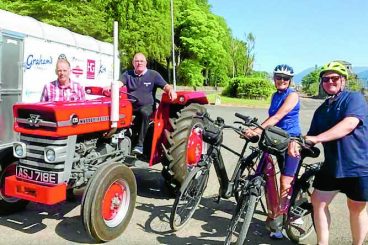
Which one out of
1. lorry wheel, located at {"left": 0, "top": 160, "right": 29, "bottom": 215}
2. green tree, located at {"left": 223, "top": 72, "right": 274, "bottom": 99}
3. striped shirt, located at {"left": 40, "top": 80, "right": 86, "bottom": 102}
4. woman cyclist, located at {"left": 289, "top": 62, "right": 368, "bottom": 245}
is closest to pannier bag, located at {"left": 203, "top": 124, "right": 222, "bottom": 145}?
woman cyclist, located at {"left": 289, "top": 62, "right": 368, "bottom": 245}

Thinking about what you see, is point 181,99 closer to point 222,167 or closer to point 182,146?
point 182,146

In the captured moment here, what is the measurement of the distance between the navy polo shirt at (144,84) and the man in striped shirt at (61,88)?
937mm

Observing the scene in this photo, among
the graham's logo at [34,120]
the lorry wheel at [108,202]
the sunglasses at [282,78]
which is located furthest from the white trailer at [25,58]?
the sunglasses at [282,78]

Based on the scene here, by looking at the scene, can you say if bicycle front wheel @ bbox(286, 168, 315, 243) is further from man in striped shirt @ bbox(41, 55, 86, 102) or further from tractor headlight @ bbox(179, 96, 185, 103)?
man in striped shirt @ bbox(41, 55, 86, 102)

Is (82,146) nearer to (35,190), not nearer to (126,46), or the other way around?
(35,190)

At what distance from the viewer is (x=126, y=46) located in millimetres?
30922

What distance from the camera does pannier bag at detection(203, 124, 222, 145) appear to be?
15.1 feet

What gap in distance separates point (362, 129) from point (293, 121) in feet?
4.38

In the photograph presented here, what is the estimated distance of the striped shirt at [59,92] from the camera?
205 inches

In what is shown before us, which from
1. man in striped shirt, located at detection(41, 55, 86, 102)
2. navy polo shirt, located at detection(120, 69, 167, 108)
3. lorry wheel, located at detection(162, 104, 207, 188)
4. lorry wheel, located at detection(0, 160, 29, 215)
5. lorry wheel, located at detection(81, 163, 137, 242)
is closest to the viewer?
lorry wheel, located at detection(81, 163, 137, 242)

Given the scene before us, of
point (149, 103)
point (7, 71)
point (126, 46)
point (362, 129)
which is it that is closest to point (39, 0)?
point (126, 46)

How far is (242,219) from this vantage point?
3.72 m

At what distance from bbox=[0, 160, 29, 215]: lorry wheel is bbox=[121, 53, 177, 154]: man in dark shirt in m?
1.64

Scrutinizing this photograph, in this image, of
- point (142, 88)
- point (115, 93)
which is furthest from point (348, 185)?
point (142, 88)
